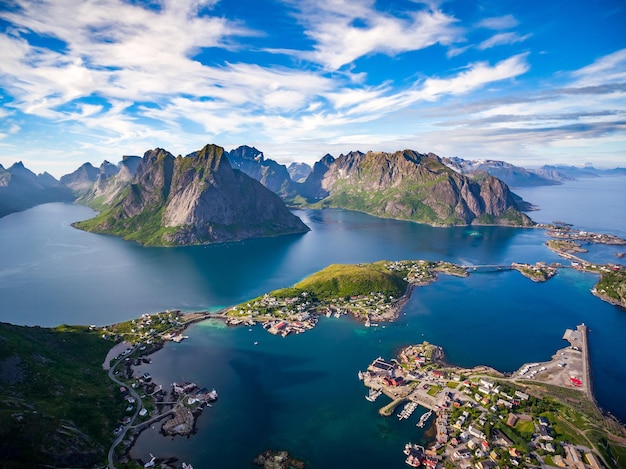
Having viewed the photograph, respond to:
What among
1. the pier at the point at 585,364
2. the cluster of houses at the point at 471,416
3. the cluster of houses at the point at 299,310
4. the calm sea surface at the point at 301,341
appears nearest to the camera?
the cluster of houses at the point at 471,416

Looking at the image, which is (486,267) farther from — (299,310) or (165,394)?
(165,394)

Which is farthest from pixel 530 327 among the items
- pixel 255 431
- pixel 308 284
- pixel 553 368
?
pixel 255 431

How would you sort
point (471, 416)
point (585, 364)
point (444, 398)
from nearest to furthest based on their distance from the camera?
point (471, 416) → point (444, 398) → point (585, 364)

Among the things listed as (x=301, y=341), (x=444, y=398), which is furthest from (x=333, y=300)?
(x=444, y=398)

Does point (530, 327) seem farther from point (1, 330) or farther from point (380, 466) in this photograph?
point (1, 330)

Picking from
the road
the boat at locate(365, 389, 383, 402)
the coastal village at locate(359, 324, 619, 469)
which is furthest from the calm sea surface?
the coastal village at locate(359, 324, 619, 469)

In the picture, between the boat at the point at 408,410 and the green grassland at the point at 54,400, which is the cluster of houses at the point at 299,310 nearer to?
the boat at the point at 408,410

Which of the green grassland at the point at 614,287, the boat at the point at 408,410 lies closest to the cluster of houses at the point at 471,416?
the boat at the point at 408,410
